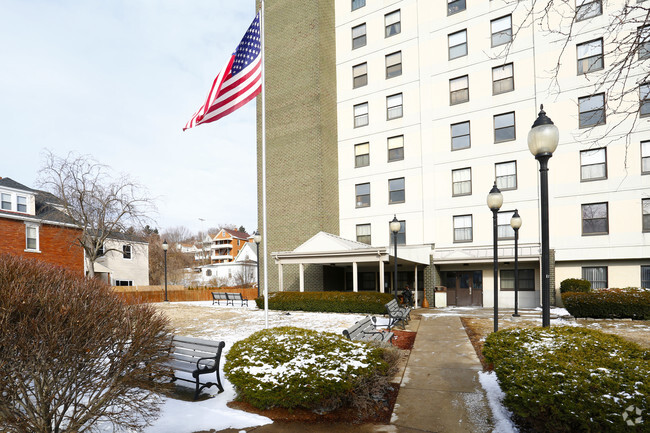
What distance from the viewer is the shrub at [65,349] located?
13.6 feet

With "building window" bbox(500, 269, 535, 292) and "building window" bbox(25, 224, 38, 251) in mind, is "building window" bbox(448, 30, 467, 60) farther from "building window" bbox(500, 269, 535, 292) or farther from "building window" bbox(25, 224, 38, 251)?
"building window" bbox(25, 224, 38, 251)

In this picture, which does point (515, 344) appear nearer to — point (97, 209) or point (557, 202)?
point (557, 202)

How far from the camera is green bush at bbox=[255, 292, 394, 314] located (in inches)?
822

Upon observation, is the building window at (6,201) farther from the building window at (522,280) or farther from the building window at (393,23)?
the building window at (522,280)

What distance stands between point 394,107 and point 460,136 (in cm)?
533

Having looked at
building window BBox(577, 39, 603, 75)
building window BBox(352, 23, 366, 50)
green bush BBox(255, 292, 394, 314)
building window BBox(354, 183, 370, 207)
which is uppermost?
building window BBox(352, 23, 366, 50)

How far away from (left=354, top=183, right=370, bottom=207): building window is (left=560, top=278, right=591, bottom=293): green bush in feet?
44.1

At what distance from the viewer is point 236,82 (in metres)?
11.5

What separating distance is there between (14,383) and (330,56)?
3061cm

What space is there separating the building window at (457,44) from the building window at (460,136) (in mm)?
4782

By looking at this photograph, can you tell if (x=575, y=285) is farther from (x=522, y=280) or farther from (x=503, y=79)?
(x=503, y=79)

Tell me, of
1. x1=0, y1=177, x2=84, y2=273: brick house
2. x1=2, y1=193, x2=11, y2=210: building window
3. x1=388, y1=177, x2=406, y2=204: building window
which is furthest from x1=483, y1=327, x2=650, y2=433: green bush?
x1=2, y1=193, x2=11, y2=210: building window

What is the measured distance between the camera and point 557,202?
2366 cm

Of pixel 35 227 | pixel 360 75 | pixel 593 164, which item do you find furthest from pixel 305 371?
pixel 35 227
